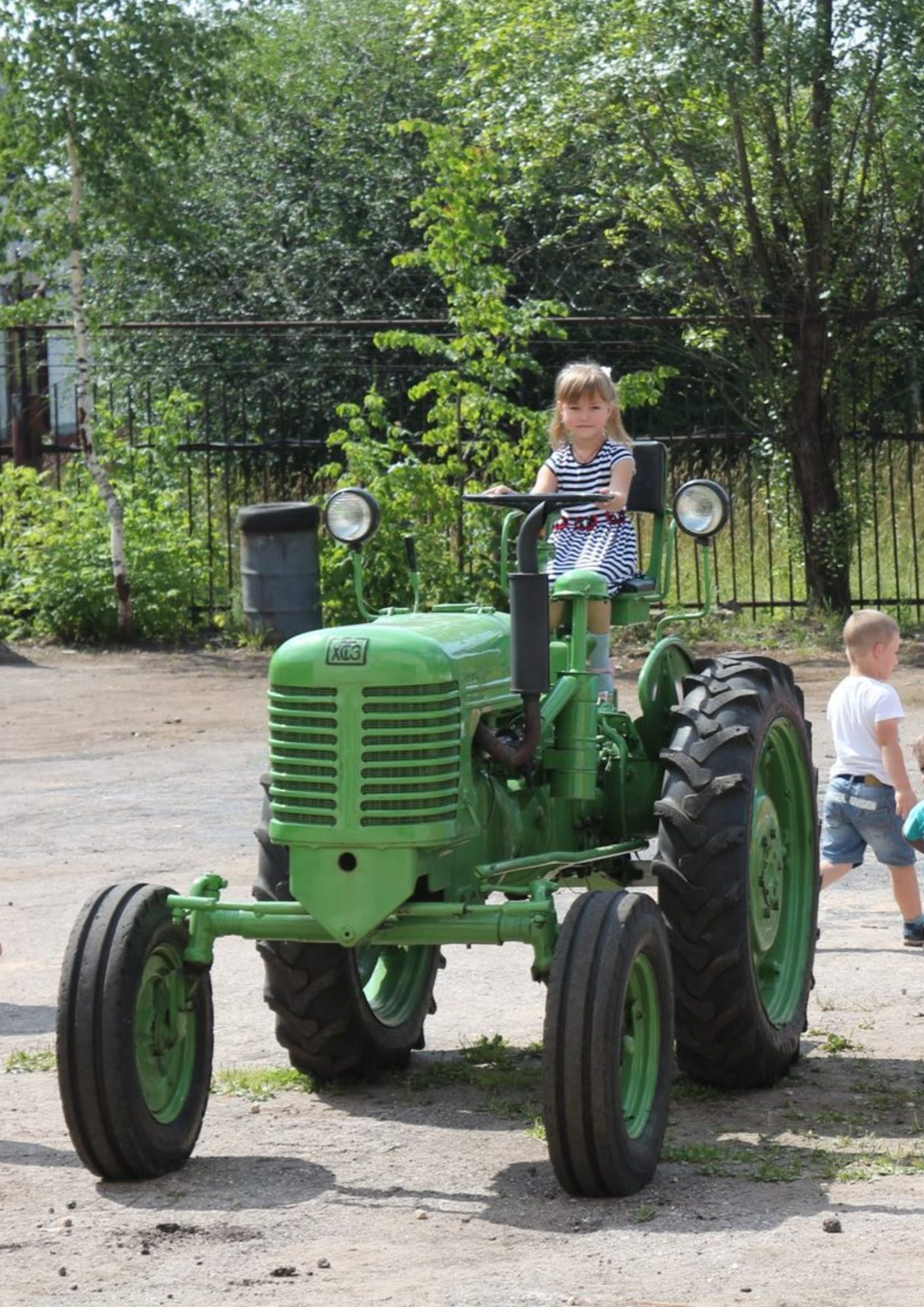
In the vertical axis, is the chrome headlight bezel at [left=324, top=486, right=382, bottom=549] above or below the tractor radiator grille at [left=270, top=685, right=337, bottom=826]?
above

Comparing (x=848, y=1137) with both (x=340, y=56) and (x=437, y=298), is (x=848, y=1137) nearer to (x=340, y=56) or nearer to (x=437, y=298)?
(x=437, y=298)

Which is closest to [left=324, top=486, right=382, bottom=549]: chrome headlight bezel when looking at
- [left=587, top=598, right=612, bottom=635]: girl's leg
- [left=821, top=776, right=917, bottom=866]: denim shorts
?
[left=587, top=598, right=612, bottom=635]: girl's leg

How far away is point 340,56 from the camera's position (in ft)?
95.0

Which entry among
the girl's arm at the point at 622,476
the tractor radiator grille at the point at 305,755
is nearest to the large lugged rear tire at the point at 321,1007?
the tractor radiator grille at the point at 305,755

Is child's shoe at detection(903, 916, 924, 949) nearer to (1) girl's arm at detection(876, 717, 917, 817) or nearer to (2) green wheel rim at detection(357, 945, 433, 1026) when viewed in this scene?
(1) girl's arm at detection(876, 717, 917, 817)

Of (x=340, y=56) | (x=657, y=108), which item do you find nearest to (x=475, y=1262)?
(x=657, y=108)

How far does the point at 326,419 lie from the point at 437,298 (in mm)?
2102

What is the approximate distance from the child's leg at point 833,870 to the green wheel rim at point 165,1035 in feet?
9.63

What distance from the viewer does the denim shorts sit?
287 inches

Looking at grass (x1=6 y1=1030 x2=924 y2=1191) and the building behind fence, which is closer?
grass (x1=6 y1=1030 x2=924 y2=1191)

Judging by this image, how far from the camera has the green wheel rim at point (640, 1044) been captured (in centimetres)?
483

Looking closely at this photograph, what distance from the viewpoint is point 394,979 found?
6.18 metres

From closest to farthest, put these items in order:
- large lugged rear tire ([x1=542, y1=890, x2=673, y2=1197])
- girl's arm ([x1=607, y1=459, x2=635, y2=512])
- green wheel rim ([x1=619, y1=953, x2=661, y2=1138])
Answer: large lugged rear tire ([x1=542, y1=890, x2=673, y2=1197])
green wheel rim ([x1=619, y1=953, x2=661, y2=1138])
girl's arm ([x1=607, y1=459, x2=635, y2=512])

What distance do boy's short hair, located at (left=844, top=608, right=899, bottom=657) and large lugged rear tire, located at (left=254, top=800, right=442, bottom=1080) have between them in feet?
7.56
